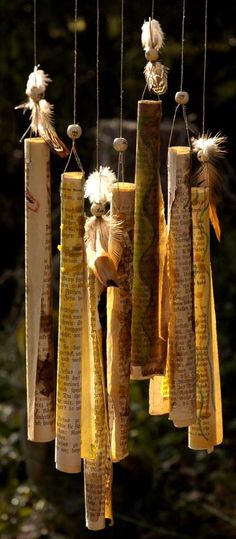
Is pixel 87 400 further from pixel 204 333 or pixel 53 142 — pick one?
pixel 53 142

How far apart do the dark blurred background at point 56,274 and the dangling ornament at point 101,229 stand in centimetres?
133

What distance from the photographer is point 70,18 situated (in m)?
3.07

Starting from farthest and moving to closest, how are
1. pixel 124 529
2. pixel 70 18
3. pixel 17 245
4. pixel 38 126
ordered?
pixel 17 245 < pixel 70 18 < pixel 124 529 < pixel 38 126

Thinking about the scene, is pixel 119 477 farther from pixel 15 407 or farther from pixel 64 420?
pixel 64 420

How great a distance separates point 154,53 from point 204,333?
1.26ft

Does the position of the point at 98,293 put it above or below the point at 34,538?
above

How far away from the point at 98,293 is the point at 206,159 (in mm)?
238

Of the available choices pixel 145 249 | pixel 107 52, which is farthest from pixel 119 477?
pixel 145 249

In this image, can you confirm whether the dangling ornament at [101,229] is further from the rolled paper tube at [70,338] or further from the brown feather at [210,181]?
the brown feather at [210,181]

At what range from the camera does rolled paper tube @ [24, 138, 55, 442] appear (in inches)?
49.9

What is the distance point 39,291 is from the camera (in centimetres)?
131

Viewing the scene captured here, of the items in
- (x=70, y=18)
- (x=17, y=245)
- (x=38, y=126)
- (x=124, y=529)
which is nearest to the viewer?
(x=38, y=126)

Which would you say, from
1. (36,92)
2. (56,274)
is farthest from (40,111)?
(56,274)

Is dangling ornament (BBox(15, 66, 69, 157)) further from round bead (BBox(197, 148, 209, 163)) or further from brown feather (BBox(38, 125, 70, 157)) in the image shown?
round bead (BBox(197, 148, 209, 163))
